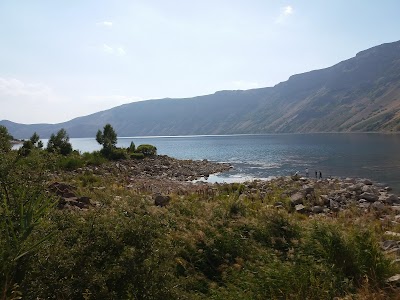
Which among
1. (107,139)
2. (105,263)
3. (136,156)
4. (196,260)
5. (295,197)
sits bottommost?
(295,197)

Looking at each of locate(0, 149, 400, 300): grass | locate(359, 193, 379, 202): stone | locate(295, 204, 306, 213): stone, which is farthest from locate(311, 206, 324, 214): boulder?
locate(0, 149, 400, 300): grass

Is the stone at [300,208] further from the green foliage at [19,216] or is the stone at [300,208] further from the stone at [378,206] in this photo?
the green foliage at [19,216]

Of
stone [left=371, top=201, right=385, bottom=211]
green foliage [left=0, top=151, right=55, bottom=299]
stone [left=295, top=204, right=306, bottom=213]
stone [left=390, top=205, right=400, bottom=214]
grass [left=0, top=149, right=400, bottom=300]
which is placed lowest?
stone [left=390, top=205, right=400, bottom=214]

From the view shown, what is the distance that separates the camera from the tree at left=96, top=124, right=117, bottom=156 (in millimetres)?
51844

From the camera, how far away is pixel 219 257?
1028 centimetres

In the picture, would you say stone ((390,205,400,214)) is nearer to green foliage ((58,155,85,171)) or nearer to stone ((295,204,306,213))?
stone ((295,204,306,213))

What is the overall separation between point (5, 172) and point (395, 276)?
10301 mm

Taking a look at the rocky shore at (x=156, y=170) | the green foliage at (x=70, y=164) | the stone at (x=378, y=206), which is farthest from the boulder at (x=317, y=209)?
the green foliage at (x=70, y=164)

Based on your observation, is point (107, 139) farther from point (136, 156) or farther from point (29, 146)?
point (29, 146)

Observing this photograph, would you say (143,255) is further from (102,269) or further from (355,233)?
(355,233)

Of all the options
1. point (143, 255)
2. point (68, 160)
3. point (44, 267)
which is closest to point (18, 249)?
point (44, 267)

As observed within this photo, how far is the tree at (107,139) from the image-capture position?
51844 millimetres

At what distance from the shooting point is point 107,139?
52.7 metres

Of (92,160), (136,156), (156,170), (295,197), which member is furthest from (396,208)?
(136,156)
